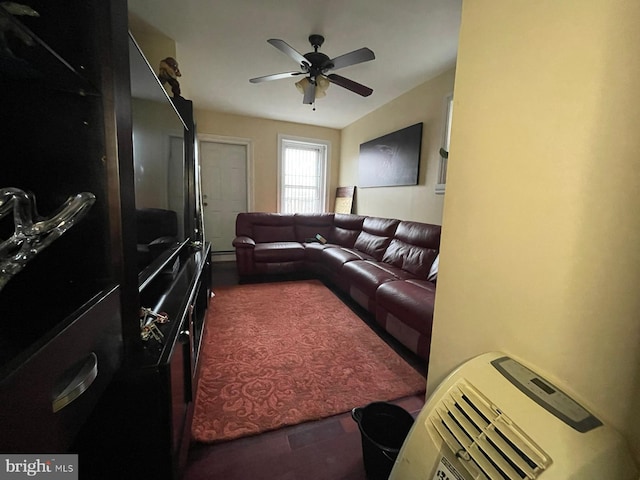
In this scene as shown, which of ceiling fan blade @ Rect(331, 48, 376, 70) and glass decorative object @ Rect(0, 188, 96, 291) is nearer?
glass decorative object @ Rect(0, 188, 96, 291)

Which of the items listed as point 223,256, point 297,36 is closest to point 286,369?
point 297,36

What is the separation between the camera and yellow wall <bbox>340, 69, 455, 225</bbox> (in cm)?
280

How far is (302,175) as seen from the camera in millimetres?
4930

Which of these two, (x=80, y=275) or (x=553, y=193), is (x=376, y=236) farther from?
(x=80, y=275)

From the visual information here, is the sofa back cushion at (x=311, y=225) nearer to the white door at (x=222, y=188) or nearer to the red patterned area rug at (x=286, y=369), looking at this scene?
the white door at (x=222, y=188)

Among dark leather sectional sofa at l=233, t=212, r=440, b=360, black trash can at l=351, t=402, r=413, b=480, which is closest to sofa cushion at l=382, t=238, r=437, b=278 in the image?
dark leather sectional sofa at l=233, t=212, r=440, b=360

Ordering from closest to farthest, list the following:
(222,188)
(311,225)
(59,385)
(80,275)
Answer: (59,385)
(80,275)
(311,225)
(222,188)

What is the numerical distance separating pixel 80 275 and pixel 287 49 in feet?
6.75

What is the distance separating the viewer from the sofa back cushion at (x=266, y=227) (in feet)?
12.9

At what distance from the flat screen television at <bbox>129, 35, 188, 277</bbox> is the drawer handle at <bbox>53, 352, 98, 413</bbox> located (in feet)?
1.85

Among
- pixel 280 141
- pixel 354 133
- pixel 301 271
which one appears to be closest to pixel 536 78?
pixel 301 271

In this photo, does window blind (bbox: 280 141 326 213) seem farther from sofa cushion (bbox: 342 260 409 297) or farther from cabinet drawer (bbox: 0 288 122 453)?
cabinet drawer (bbox: 0 288 122 453)

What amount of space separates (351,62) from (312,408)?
2.41 m

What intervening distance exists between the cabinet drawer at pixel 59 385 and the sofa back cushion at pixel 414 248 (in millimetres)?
2426
